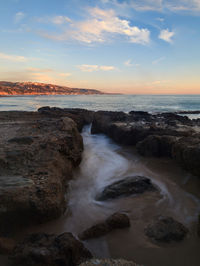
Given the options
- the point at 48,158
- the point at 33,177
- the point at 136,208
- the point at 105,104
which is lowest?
the point at 136,208

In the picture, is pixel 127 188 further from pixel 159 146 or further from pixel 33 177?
pixel 159 146

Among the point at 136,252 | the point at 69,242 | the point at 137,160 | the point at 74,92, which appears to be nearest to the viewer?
the point at 69,242

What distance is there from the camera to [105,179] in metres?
4.87

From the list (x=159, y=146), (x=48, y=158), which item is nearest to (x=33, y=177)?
(x=48, y=158)

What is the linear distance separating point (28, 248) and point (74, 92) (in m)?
136

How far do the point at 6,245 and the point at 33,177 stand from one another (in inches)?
46.9

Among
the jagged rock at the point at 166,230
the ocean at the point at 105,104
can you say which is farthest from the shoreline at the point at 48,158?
the ocean at the point at 105,104

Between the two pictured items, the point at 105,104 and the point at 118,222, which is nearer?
the point at 118,222

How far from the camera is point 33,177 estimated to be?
3.43 meters

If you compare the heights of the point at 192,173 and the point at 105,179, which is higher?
the point at 192,173

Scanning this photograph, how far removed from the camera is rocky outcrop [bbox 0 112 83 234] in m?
2.86

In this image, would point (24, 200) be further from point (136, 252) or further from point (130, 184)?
point (130, 184)

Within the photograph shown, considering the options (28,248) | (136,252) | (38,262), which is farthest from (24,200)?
(136,252)

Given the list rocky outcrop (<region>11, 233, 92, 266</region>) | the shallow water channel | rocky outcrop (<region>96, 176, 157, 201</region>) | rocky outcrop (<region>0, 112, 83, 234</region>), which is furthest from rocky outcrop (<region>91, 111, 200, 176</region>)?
rocky outcrop (<region>11, 233, 92, 266</region>)
